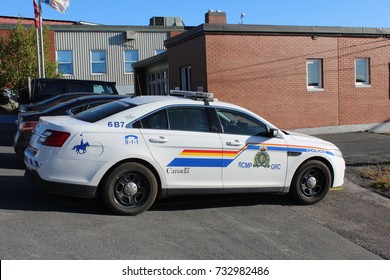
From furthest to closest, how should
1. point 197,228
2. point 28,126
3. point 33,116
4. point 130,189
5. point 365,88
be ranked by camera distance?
point 365,88 < point 33,116 < point 28,126 < point 130,189 < point 197,228

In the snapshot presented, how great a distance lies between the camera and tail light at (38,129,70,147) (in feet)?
19.4

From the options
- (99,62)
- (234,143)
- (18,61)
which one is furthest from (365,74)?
(99,62)

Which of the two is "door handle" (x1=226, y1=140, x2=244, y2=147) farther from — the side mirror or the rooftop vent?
the rooftop vent

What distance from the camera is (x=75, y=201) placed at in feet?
22.2

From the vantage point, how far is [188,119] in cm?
655

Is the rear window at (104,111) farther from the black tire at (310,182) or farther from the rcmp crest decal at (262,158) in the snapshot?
the black tire at (310,182)

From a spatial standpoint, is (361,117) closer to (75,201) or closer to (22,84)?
(75,201)

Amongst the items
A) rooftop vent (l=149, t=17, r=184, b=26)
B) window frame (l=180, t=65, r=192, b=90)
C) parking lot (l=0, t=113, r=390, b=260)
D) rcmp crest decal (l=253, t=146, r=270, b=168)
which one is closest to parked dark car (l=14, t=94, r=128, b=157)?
parking lot (l=0, t=113, r=390, b=260)

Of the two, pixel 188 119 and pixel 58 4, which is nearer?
pixel 188 119

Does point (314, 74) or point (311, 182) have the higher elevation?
point (314, 74)

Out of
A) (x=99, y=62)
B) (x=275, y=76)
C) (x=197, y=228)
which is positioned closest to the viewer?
(x=197, y=228)

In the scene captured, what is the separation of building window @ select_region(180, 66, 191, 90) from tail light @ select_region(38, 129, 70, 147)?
37.7 ft

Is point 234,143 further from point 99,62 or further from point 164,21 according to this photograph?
point 164,21

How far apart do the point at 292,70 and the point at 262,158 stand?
403 inches
